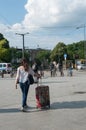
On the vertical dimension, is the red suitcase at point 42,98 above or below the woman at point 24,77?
below

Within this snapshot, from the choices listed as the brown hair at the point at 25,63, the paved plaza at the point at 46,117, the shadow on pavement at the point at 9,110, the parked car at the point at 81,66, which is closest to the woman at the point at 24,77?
the brown hair at the point at 25,63

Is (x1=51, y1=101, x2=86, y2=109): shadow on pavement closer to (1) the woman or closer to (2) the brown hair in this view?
(1) the woman

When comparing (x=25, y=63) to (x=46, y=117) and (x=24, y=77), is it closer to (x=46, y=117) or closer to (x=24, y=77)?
(x=24, y=77)

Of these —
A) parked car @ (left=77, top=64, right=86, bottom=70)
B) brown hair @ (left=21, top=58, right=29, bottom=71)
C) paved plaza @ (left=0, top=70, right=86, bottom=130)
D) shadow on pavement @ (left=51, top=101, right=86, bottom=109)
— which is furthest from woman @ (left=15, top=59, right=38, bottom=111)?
parked car @ (left=77, top=64, right=86, bottom=70)

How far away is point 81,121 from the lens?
1066cm

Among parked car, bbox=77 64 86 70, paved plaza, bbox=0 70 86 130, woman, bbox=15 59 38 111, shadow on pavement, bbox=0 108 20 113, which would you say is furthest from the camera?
parked car, bbox=77 64 86 70

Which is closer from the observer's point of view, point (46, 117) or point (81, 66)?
point (46, 117)

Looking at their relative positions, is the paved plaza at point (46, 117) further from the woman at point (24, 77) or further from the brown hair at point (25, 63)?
the brown hair at point (25, 63)

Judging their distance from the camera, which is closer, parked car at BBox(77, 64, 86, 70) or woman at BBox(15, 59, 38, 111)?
woman at BBox(15, 59, 38, 111)

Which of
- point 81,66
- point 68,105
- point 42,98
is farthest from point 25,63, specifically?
point 81,66

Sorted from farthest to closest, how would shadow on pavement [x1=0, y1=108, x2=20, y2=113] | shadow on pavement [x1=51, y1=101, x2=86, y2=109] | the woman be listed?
shadow on pavement [x1=51, y1=101, x2=86, y2=109] < the woman < shadow on pavement [x1=0, y1=108, x2=20, y2=113]

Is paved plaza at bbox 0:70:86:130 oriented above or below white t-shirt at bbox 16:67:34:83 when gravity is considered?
below

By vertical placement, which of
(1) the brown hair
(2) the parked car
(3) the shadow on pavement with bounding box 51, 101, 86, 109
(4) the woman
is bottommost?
(3) the shadow on pavement with bounding box 51, 101, 86, 109

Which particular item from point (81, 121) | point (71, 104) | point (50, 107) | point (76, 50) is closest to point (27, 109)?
point (50, 107)
